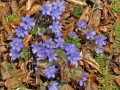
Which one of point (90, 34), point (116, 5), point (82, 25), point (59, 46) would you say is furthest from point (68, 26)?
point (116, 5)

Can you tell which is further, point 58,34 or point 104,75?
point 104,75

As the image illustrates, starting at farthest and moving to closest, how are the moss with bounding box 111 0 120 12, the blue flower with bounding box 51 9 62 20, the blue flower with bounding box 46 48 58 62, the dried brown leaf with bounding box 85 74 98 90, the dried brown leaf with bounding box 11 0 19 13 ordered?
the moss with bounding box 111 0 120 12 < the dried brown leaf with bounding box 11 0 19 13 < the dried brown leaf with bounding box 85 74 98 90 < the blue flower with bounding box 51 9 62 20 < the blue flower with bounding box 46 48 58 62

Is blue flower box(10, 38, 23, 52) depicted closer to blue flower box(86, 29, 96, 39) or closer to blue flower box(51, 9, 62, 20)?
blue flower box(51, 9, 62, 20)

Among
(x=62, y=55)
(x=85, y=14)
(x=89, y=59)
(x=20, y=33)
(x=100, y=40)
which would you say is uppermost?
(x=85, y=14)

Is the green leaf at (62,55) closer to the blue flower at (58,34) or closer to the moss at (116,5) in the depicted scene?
the blue flower at (58,34)

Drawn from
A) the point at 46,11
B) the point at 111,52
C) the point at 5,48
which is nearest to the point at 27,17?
the point at 46,11

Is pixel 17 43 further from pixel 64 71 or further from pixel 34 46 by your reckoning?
pixel 64 71

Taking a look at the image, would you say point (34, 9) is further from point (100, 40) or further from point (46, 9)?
point (100, 40)

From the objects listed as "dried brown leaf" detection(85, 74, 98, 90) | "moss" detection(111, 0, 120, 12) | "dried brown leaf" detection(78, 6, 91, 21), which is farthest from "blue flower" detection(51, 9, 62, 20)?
"moss" detection(111, 0, 120, 12)

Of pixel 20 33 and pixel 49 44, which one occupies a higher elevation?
pixel 20 33
